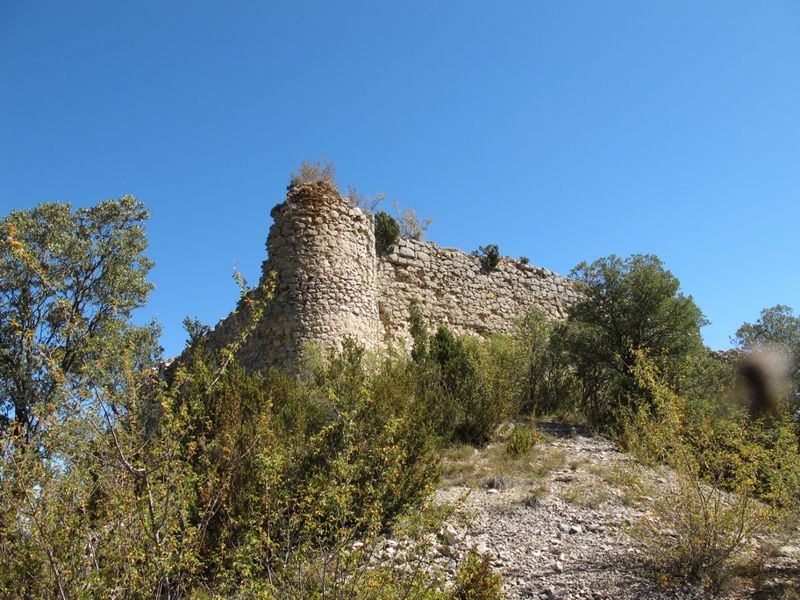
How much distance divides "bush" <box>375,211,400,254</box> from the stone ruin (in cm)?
17

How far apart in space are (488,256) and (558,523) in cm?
1071

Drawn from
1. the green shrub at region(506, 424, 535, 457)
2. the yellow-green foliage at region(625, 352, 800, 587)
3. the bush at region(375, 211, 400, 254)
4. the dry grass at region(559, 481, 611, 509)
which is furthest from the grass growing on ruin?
the bush at region(375, 211, 400, 254)

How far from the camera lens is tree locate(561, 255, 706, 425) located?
1038cm

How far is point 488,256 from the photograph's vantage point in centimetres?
1559

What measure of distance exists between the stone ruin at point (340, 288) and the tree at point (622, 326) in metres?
3.51

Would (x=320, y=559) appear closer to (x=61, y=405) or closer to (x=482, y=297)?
(x=61, y=405)

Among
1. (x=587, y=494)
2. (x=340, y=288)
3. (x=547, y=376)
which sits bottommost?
(x=587, y=494)

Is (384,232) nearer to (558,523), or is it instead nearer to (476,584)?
(558,523)

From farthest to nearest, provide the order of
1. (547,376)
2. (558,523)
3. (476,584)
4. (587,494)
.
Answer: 1. (547,376)
2. (587,494)
3. (558,523)
4. (476,584)

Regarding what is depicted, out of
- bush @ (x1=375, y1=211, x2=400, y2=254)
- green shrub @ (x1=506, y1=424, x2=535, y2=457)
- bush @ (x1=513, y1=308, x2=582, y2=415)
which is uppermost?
bush @ (x1=375, y1=211, x2=400, y2=254)

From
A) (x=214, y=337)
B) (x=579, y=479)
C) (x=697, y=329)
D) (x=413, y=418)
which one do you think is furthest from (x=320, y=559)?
(x=214, y=337)

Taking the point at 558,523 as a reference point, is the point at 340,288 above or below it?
above

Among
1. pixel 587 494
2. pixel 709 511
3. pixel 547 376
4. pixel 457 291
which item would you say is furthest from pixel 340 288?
pixel 709 511

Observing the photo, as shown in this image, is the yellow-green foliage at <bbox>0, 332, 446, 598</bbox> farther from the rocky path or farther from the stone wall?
the stone wall
